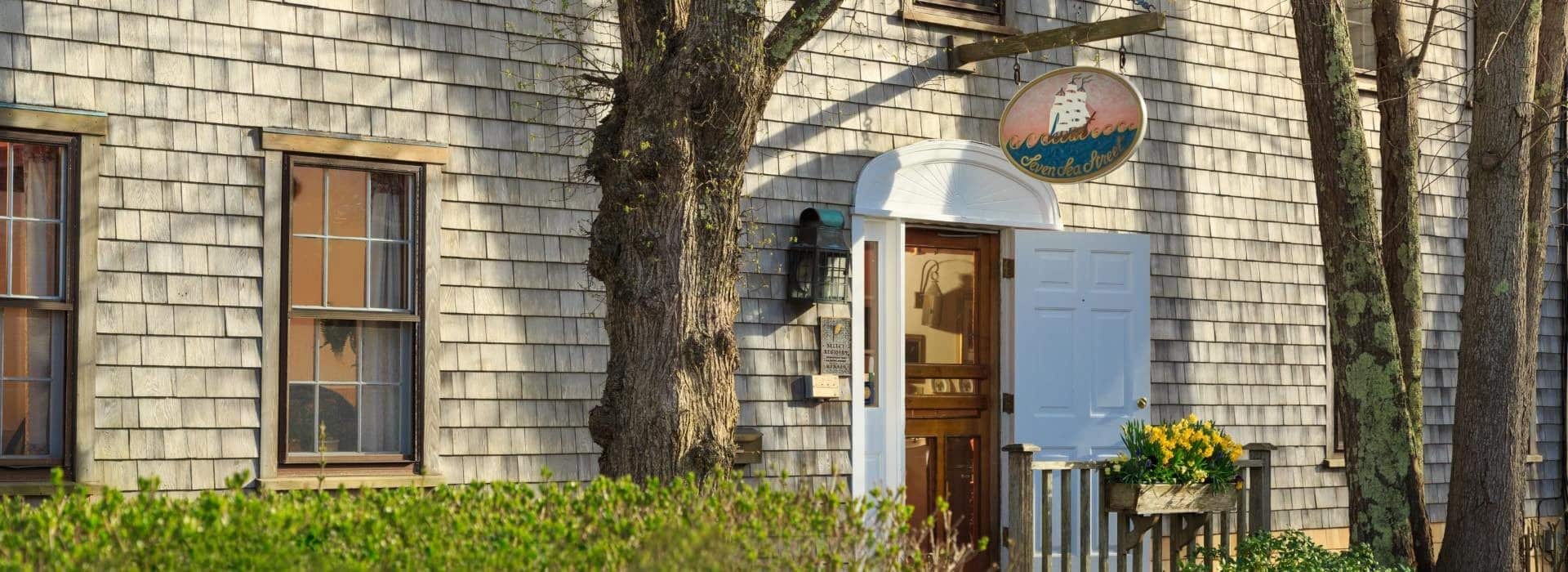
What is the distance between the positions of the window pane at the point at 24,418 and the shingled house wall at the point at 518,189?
0.22m

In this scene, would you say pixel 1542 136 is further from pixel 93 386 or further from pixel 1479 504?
pixel 93 386

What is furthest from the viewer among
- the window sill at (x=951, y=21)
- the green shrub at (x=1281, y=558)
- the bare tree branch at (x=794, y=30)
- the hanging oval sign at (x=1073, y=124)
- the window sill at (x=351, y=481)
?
the window sill at (x=951, y=21)

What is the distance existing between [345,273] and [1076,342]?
4.02 metres

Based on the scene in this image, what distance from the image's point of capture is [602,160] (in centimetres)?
564

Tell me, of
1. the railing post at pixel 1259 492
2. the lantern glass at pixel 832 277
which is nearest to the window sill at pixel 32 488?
the lantern glass at pixel 832 277

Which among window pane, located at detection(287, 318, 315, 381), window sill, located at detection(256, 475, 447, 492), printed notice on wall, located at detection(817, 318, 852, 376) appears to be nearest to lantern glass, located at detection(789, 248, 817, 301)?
printed notice on wall, located at detection(817, 318, 852, 376)

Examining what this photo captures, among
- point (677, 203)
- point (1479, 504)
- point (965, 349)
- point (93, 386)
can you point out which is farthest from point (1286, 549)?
point (93, 386)

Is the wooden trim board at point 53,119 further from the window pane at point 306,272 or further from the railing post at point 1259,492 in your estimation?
the railing post at point 1259,492

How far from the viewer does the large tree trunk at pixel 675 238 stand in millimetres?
5449

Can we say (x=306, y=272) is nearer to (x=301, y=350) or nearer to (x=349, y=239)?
(x=349, y=239)

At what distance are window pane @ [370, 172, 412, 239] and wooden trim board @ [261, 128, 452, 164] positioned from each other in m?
0.12

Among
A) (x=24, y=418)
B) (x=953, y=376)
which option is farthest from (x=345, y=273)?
(x=953, y=376)

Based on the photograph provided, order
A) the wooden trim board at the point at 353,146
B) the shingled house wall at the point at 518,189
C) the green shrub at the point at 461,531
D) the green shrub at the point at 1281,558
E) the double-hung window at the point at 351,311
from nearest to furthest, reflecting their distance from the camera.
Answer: the green shrub at the point at 461,531 < the shingled house wall at the point at 518,189 < the wooden trim board at the point at 353,146 < the double-hung window at the point at 351,311 < the green shrub at the point at 1281,558

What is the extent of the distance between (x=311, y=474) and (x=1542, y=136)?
Answer: 21.6 feet
